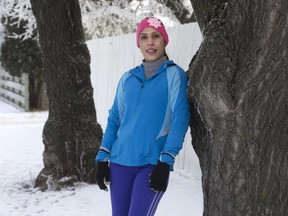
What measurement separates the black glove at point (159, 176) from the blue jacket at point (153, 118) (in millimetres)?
32

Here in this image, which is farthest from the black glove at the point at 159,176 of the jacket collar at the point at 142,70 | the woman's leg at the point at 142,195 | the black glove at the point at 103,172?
the jacket collar at the point at 142,70

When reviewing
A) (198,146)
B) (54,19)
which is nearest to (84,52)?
(54,19)

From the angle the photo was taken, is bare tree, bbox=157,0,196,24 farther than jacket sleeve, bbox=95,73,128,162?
Yes

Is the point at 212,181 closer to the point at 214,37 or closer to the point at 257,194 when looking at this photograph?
the point at 257,194

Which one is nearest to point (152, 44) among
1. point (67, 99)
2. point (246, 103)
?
point (246, 103)

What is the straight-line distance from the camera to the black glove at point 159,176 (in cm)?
218

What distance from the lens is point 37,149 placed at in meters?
8.05

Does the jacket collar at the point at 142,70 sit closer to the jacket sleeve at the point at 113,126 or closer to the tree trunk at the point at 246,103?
the jacket sleeve at the point at 113,126

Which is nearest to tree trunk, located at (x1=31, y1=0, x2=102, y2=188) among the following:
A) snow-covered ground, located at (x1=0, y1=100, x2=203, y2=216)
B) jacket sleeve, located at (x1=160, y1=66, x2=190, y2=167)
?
snow-covered ground, located at (x1=0, y1=100, x2=203, y2=216)

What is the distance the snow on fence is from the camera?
14859 mm

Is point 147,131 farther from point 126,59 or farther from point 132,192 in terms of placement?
point 126,59

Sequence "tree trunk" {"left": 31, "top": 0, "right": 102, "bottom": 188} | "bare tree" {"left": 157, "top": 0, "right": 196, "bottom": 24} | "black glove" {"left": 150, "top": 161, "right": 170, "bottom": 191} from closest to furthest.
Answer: "black glove" {"left": 150, "top": 161, "right": 170, "bottom": 191}
"tree trunk" {"left": 31, "top": 0, "right": 102, "bottom": 188}
"bare tree" {"left": 157, "top": 0, "right": 196, "bottom": 24}

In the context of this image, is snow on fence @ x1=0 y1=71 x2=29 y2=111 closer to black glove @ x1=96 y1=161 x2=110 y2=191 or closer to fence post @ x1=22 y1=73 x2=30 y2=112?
fence post @ x1=22 y1=73 x2=30 y2=112

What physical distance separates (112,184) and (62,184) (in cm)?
281
